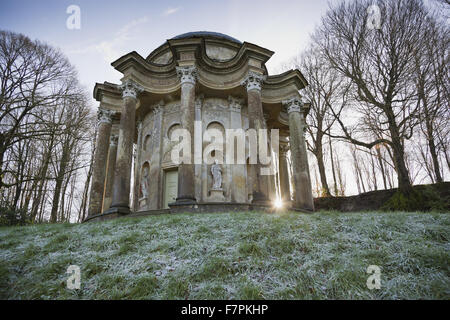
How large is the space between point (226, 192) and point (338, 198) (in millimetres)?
8883

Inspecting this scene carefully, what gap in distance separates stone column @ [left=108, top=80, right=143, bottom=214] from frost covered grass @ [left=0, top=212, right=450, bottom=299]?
3.72 m

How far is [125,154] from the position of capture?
11.4m

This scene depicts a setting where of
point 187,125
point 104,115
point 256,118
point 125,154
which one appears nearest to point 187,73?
point 187,125

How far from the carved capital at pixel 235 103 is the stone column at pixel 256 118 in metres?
1.90

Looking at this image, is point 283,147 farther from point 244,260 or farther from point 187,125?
point 244,260

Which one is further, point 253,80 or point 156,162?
point 156,162

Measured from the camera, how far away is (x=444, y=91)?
1157 centimetres

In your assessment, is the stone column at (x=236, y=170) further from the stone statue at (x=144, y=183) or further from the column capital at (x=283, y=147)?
the column capital at (x=283, y=147)

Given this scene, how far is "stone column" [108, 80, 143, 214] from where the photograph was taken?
423 inches

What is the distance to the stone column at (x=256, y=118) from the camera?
1039 cm

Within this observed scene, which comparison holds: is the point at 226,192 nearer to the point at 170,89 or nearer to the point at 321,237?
the point at 170,89

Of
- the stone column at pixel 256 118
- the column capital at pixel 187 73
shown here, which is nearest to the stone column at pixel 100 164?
the column capital at pixel 187 73

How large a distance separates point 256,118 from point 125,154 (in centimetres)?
608

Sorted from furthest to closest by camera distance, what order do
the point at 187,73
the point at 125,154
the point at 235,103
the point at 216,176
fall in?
the point at 235,103
the point at 216,176
the point at 187,73
the point at 125,154
